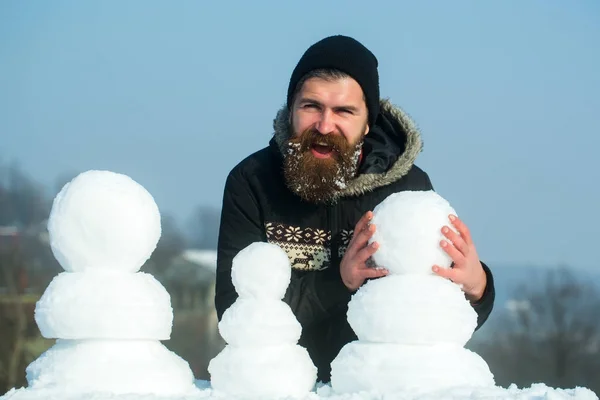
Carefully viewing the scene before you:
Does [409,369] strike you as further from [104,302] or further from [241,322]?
[104,302]

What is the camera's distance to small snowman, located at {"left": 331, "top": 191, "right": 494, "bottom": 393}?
163 centimetres

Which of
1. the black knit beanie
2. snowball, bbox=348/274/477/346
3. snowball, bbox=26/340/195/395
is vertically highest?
the black knit beanie

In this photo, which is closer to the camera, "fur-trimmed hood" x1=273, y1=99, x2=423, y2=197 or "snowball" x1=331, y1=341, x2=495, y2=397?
"snowball" x1=331, y1=341, x2=495, y2=397

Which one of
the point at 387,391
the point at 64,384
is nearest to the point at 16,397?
the point at 64,384

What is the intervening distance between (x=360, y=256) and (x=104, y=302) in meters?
0.55

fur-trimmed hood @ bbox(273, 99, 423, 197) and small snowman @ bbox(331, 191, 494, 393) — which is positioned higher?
fur-trimmed hood @ bbox(273, 99, 423, 197)

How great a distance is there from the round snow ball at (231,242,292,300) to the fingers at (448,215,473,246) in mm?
368

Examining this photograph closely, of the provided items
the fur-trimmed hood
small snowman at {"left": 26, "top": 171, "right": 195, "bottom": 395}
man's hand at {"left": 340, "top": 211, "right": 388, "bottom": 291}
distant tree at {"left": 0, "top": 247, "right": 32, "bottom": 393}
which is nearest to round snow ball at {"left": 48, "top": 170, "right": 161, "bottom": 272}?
small snowman at {"left": 26, "top": 171, "right": 195, "bottom": 395}

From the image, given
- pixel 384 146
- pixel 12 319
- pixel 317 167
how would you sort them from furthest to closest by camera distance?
pixel 12 319
pixel 384 146
pixel 317 167

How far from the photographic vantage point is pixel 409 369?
1.62 meters

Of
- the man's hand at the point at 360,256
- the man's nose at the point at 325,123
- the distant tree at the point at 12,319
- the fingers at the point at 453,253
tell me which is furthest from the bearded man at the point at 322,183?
the distant tree at the point at 12,319

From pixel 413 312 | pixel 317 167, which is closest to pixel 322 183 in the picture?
pixel 317 167

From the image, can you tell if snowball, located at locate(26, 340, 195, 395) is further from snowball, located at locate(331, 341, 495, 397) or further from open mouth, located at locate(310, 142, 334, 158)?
open mouth, located at locate(310, 142, 334, 158)

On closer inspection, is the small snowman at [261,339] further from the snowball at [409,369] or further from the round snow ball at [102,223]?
the round snow ball at [102,223]
